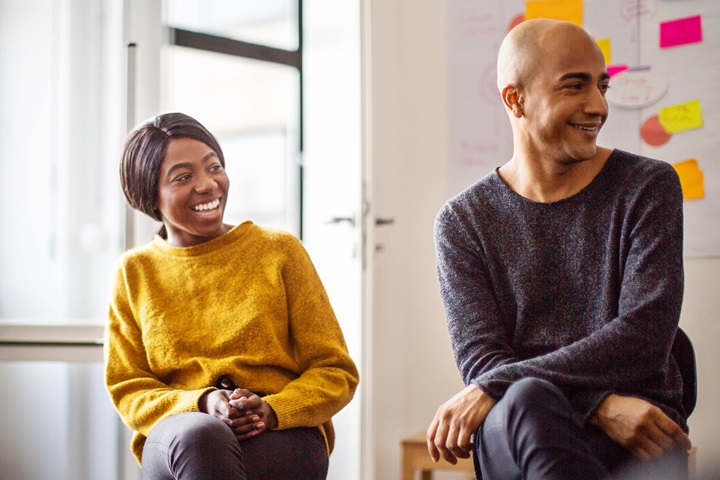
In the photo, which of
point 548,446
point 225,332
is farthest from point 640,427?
point 225,332

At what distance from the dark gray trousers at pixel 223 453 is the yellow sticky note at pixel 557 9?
169 centimetres

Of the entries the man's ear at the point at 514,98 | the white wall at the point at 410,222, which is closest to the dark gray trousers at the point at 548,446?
the man's ear at the point at 514,98

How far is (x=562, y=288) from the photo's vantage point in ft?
4.71

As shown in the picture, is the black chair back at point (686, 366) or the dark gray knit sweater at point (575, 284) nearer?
the dark gray knit sweater at point (575, 284)

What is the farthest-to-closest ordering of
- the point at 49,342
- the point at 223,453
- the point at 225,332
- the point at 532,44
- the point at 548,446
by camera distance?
1. the point at 49,342
2. the point at 225,332
3. the point at 532,44
4. the point at 223,453
5. the point at 548,446

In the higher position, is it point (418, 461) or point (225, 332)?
point (225, 332)

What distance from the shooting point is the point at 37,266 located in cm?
233

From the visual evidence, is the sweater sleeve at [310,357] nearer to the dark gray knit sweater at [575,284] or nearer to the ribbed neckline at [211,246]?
the ribbed neckline at [211,246]

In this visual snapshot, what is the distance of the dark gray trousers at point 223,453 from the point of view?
4.46 feet

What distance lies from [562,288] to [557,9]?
1545 millimetres

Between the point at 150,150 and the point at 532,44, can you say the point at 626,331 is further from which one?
the point at 150,150

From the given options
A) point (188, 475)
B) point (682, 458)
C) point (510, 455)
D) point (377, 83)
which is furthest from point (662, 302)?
point (377, 83)

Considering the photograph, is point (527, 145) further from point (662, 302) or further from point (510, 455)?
point (510, 455)

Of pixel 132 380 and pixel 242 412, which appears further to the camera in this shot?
pixel 132 380
